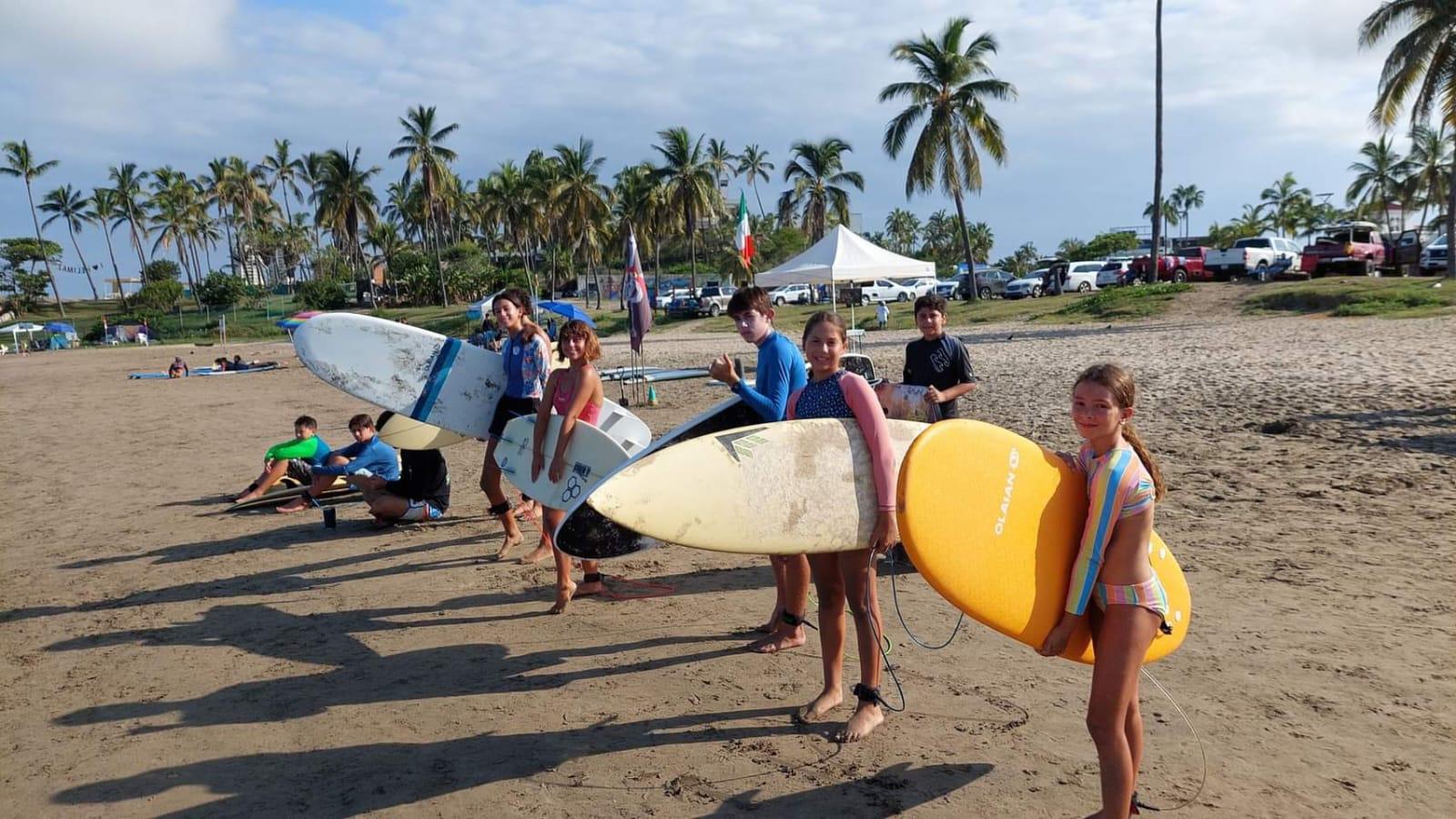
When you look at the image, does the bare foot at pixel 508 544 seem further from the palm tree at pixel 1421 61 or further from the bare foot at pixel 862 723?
the palm tree at pixel 1421 61

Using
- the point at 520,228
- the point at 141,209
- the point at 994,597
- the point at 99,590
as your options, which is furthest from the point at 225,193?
the point at 994,597

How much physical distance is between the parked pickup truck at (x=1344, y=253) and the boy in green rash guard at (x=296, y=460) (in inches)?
1111

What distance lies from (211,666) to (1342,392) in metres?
10.8

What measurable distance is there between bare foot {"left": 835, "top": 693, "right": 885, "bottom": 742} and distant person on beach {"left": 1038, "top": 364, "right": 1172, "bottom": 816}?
100 centimetres

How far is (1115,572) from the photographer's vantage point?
2.55m

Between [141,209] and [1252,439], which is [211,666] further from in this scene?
[141,209]

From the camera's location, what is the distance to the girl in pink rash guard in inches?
126

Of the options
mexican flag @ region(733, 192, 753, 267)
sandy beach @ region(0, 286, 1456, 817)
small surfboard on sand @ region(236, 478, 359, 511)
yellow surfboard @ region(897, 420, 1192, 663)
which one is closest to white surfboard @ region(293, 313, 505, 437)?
sandy beach @ region(0, 286, 1456, 817)

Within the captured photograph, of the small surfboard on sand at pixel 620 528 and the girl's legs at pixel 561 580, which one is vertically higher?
the small surfboard on sand at pixel 620 528

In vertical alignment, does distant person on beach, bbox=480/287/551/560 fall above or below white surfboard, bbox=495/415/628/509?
above

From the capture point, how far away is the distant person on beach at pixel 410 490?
710cm

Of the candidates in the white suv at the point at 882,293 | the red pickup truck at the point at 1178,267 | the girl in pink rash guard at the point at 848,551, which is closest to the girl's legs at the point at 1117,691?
the girl in pink rash guard at the point at 848,551

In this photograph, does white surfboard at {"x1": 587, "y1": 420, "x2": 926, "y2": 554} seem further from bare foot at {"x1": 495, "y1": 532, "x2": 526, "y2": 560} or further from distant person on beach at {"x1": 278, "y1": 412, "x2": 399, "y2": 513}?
distant person on beach at {"x1": 278, "y1": 412, "x2": 399, "y2": 513}

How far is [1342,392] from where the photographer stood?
9773 mm
